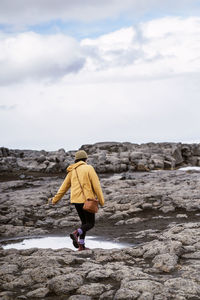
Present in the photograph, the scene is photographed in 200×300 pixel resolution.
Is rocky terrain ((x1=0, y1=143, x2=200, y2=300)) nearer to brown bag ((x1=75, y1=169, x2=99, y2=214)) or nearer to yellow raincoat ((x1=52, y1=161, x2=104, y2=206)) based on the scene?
brown bag ((x1=75, y1=169, x2=99, y2=214))

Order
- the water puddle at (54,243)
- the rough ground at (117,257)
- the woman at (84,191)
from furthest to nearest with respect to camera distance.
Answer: the water puddle at (54,243)
the woman at (84,191)
the rough ground at (117,257)

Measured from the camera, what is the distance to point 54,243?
38.8 ft

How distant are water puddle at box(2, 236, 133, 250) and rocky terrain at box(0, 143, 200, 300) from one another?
1.72 feet

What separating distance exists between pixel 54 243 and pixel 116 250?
2.94m

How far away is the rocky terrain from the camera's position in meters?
6.86

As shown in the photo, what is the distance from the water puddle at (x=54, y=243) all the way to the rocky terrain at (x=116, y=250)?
523 millimetres

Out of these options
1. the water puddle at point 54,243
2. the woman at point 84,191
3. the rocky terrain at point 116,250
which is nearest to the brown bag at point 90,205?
the woman at point 84,191

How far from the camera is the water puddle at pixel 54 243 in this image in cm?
1116

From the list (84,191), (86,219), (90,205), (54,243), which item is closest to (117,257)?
(90,205)

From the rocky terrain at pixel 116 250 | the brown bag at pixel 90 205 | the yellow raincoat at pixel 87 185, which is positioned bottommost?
the rocky terrain at pixel 116 250

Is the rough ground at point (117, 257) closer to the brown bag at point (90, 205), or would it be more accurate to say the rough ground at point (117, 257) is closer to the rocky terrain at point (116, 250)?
the rocky terrain at point (116, 250)

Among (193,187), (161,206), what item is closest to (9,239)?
(161,206)

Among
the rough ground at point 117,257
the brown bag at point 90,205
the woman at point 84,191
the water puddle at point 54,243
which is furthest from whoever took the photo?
the water puddle at point 54,243

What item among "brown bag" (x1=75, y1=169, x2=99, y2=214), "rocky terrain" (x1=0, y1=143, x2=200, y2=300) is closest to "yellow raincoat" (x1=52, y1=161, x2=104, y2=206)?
"brown bag" (x1=75, y1=169, x2=99, y2=214)
